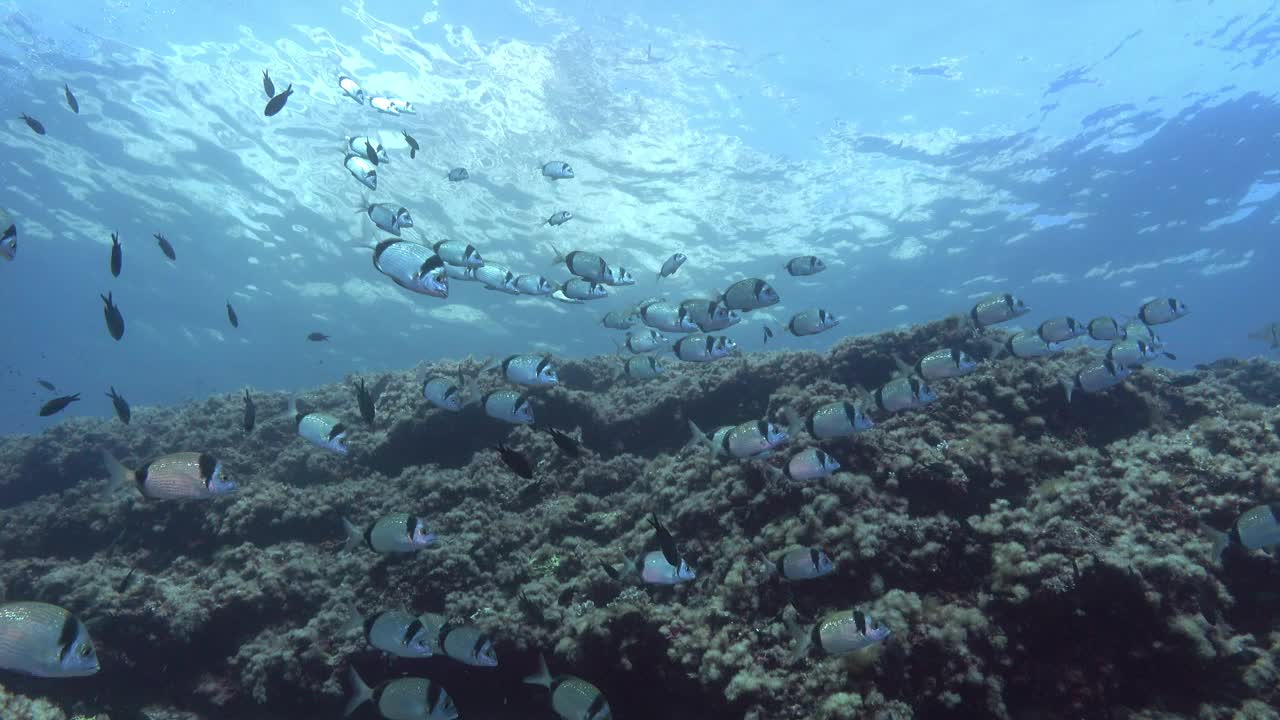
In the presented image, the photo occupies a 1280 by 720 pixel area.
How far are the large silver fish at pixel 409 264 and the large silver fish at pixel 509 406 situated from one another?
5.00ft

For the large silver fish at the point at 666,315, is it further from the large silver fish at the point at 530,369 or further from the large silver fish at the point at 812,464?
the large silver fish at the point at 812,464

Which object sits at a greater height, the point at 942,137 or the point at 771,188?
the point at 942,137

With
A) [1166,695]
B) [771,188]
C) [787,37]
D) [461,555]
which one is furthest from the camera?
[771,188]

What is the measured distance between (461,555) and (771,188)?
2509 centimetres

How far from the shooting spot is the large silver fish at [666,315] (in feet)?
25.6

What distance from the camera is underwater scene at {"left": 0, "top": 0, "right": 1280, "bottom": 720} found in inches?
187

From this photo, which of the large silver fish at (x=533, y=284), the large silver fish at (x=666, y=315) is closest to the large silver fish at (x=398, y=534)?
the large silver fish at (x=533, y=284)

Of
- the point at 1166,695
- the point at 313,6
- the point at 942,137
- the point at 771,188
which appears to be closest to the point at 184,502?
the point at 1166,695

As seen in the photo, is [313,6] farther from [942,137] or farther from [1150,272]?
[1150,272]

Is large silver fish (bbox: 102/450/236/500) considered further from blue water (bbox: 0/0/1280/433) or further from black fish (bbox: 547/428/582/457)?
blue water (bbox: 0/0/1280/433)

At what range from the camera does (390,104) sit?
32.6 feet

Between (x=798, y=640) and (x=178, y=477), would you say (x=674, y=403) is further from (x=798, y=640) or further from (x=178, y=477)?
(x=178, y=477)

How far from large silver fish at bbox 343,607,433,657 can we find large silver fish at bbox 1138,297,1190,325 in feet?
34.5

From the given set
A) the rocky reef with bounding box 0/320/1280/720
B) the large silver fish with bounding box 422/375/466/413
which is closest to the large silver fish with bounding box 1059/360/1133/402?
the rocky reef with bounding box 0/320/1280/720
